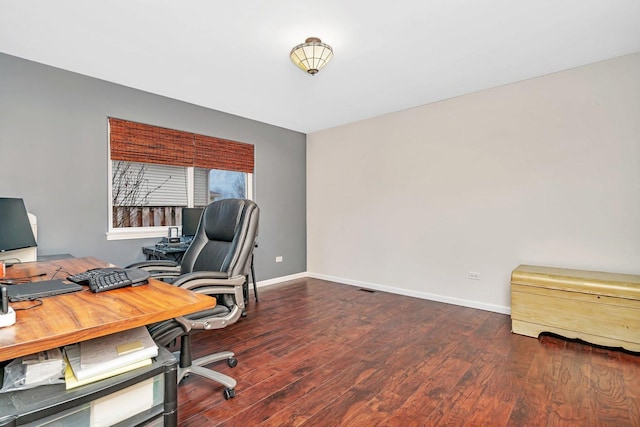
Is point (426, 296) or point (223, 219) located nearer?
point (223, 219)

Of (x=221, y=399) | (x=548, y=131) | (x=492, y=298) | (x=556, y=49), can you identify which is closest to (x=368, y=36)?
(x=556, y=49)

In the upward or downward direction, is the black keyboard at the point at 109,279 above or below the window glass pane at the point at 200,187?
below

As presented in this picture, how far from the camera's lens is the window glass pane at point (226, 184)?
4352 mm

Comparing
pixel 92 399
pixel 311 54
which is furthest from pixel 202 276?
pixel 311 54

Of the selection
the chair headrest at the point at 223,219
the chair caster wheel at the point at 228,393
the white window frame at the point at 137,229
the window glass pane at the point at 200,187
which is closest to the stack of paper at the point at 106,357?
the chair caster wheel at the point at 228,393

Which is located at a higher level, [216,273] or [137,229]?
[137,229]

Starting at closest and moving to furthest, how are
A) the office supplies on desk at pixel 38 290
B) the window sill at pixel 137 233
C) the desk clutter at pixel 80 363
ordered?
the desk clutter at pixel 80 363, the office supplies on desk at pixel 38 290, the window sill at pixel 137 233

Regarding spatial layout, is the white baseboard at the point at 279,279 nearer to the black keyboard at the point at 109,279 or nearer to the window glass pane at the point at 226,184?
the window glass pane at the point at 226,184

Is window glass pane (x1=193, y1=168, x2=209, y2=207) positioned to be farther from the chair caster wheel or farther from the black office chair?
the chair caster wheel

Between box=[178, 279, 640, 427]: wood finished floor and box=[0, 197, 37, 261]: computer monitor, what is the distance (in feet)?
4.85

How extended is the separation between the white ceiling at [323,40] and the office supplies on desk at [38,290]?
1.86 metres

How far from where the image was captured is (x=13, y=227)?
213 centimetres

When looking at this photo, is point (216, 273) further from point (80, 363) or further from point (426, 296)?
point (426, 296)

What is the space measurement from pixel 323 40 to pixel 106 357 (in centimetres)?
251
